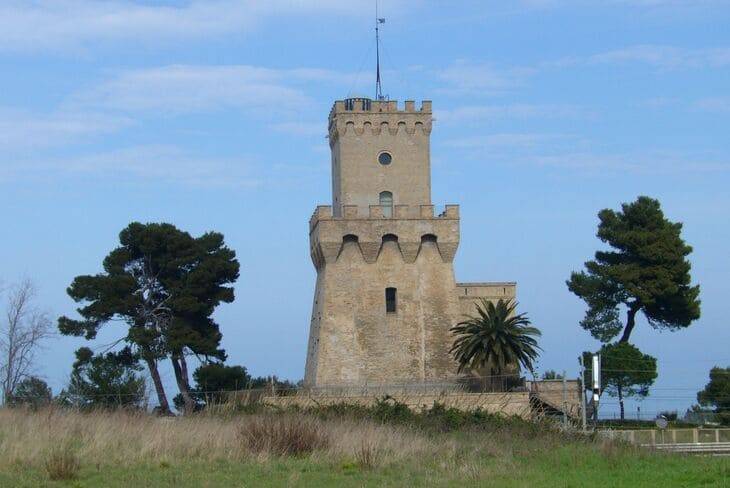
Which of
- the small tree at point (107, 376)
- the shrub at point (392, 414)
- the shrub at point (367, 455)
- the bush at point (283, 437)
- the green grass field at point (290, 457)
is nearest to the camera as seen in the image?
the green grass field at point (290, 457)

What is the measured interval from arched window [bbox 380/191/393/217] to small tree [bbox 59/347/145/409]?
11.2 m

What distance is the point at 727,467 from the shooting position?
1712 centimetres

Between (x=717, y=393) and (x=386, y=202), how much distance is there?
14.6m

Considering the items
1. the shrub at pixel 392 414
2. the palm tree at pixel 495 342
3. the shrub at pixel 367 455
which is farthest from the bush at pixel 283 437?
the palm tree at pixel 495 342

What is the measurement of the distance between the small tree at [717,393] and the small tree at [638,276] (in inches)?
97.4

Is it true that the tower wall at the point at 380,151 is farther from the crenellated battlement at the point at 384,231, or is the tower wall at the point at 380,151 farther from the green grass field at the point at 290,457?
the green grass field at the point at 290,457

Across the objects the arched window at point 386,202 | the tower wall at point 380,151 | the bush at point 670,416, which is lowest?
the bush at point 670,416

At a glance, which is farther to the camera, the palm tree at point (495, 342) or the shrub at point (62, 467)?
the palm tree at point (495, 342)

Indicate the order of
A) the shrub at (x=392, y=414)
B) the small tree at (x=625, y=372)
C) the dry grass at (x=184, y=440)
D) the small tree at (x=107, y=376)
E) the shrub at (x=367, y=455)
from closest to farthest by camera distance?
the shrub at (x=367, y=455), the dry grass at (x=184, y=440), the shrub at (x=392, y=414), the small tree at (x=107, y=376), the small tree at (x=625, y=372)

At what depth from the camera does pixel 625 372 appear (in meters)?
42.8

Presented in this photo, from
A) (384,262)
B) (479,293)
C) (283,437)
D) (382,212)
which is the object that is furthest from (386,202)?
(283,437)

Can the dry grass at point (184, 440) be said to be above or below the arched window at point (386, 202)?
below

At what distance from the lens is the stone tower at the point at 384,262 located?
144 ft

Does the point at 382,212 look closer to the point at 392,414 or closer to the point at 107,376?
the point at 107,376
